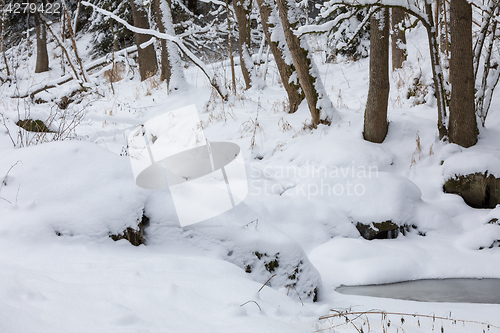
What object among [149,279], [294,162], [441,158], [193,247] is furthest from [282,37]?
[149,279]

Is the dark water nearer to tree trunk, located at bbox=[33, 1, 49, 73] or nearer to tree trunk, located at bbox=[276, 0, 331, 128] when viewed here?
tree trunk, located at bbox=[276, 0, 331, 128]

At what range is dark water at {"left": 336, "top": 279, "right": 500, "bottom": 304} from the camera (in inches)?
90.6

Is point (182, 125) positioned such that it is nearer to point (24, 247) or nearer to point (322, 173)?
point (322, 173)

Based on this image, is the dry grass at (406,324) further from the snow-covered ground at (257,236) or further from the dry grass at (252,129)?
the dry grass at (252,129)

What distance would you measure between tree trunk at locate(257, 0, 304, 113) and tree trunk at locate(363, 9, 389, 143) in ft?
4.15

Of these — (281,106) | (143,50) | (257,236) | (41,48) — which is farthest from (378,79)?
(41,48)

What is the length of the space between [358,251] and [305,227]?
51 cm

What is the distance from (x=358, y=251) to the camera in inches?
114

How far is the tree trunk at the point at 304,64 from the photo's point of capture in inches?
170

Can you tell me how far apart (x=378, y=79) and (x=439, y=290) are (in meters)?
2.47
